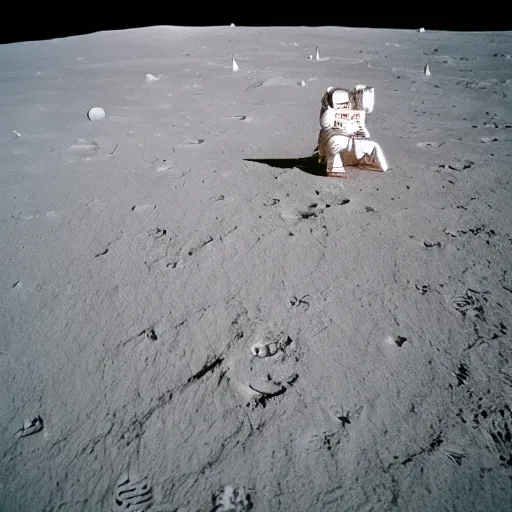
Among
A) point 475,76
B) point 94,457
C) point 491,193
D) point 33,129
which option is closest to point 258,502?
point 94,457

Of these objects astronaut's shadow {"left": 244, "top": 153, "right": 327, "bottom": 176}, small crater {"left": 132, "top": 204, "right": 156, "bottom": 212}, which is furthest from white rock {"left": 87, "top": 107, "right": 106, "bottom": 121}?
small crater {"left": 132, "top": 204, "right": 156, "bottom": 212}

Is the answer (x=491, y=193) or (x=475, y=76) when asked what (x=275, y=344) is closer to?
(x=491, y=193)

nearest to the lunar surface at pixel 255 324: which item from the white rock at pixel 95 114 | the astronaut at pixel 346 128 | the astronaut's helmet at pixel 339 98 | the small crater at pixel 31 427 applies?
the small crater at pixel 31 427

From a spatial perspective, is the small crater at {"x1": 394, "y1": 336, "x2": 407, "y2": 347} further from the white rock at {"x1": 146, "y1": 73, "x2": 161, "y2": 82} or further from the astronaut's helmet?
the white rock at {"x1": 146, "y1": 73, "x2": 161, "y2": 82}

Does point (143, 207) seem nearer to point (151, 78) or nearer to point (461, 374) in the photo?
point (461, 374)

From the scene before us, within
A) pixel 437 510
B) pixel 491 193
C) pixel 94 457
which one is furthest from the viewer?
pixel 491 193
